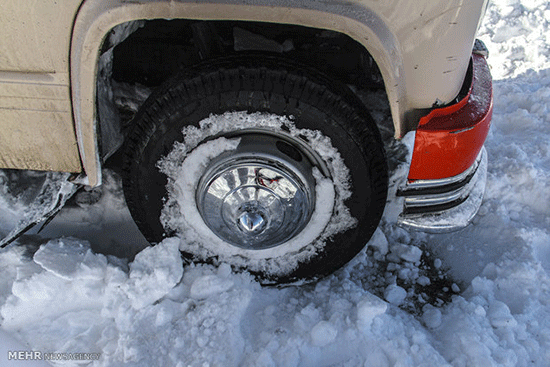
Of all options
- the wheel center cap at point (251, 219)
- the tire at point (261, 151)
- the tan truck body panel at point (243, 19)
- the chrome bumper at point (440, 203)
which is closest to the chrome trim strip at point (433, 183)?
the chrome bumper at point (440, 203)

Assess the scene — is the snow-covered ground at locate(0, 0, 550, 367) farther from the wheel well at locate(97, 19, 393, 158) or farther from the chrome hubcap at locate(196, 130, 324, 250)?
the wheel well at locate(97, 19, 393, 158)

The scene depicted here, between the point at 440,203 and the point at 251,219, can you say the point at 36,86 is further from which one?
the point at 440,203

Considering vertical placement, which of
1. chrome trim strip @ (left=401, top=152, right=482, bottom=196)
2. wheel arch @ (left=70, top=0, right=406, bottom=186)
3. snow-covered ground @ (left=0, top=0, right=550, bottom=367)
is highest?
wheel arch @ (left=70, top=0, right=406, bottom=186)

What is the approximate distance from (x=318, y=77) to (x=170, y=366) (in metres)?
1.30

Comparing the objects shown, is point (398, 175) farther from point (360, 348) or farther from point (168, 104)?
point (168, 104)

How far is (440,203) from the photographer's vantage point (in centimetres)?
188

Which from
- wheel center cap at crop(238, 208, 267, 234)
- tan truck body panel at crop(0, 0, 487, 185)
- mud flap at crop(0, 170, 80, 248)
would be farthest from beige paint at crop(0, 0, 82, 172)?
wheel center cap at crop(238, 208, 267, 234)

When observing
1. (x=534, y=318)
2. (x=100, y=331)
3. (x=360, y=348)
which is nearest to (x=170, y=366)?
(x=100, y=331)

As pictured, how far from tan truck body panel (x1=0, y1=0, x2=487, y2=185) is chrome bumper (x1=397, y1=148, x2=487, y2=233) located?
1.24 feet

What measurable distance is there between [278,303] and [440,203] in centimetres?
89

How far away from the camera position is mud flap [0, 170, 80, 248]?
1776mm

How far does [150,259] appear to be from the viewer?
1.88 metres

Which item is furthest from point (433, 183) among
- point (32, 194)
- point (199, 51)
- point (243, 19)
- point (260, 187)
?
point (32, 194)

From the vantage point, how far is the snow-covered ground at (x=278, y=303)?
5.58 ft
